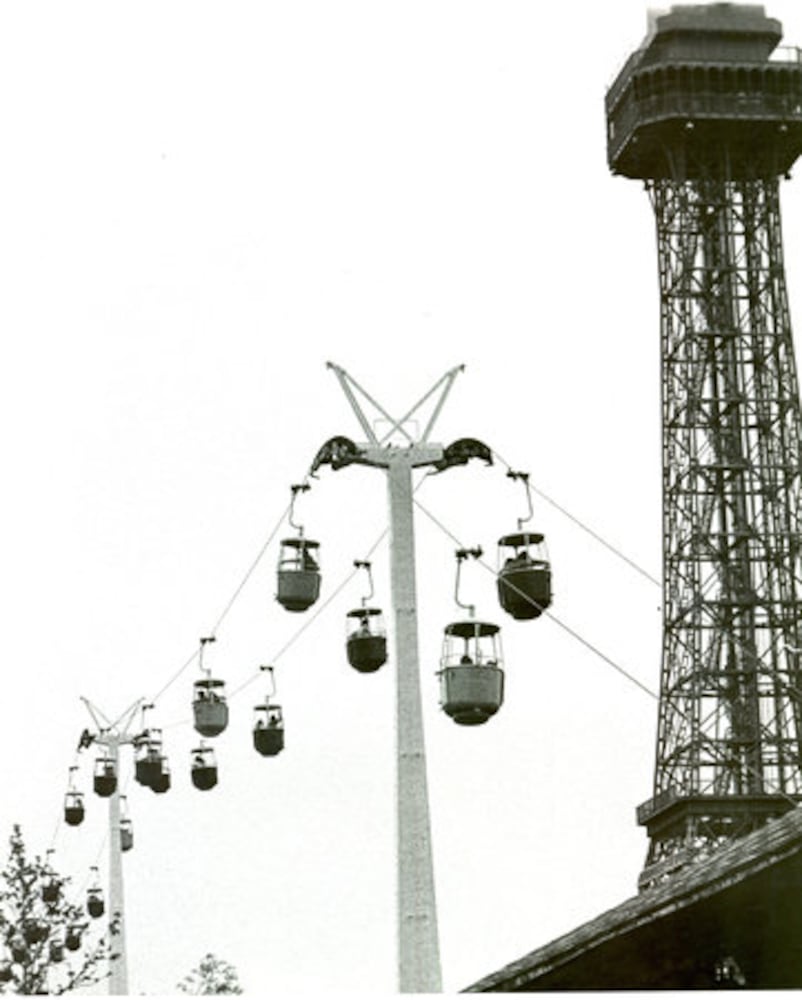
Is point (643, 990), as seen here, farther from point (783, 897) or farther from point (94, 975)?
point (94, 975)

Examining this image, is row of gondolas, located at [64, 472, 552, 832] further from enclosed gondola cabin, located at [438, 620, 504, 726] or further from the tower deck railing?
the tower deck railing

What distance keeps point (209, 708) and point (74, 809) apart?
2021 centimetres

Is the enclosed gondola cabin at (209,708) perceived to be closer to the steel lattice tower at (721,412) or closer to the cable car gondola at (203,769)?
the cable car gondola at (203,769)

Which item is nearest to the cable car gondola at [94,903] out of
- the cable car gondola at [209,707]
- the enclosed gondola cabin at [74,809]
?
the enclosed gondola cabin at [74,809]

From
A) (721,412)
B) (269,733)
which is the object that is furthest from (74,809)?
(721,412)

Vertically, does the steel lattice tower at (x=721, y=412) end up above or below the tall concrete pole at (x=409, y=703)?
above

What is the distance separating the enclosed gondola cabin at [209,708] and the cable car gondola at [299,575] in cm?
584

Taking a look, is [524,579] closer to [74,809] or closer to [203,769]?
[203,769]

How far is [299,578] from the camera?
31.0 metres

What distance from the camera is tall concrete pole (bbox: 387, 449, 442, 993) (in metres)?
26.9

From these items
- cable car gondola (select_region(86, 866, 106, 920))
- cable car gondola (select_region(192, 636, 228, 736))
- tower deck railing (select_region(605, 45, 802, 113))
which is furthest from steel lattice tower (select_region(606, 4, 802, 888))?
cable car gondola (select_region(192, 636, 228, 736))

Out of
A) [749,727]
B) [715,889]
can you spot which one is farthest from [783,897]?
[749,727]

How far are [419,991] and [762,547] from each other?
301ft

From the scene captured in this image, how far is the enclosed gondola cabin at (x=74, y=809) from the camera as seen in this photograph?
56000 millimetres
